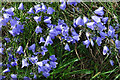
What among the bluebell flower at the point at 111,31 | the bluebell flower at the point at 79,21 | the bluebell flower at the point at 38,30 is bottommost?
the bluebell flower at the point at 111,31

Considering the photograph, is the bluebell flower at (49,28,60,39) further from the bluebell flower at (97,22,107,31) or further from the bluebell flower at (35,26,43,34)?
the bluebell flower at (97,22,107,31)

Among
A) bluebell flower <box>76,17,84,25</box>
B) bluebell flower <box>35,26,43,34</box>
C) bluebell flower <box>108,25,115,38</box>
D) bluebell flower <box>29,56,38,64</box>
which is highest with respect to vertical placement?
bluebell flower <box>35,26,43,34</box>

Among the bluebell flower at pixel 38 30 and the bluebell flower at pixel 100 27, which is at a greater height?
the bluebell flower at pixel 38 30

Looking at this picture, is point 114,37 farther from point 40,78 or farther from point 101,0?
point 40,78

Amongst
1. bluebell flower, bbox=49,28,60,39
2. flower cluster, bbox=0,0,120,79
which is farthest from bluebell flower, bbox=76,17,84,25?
bluebell flower, bbox=49,28,60,39

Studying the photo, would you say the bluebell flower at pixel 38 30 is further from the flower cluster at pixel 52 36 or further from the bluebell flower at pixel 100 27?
the bluebell flower at pixel 100 27

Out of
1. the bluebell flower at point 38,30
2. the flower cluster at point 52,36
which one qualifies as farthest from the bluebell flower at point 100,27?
the bluebell flower at point 38,30

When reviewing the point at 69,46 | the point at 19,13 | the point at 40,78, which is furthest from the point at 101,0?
the point at 40,78

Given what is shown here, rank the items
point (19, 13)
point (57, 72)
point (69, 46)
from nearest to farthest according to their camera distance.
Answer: point (57, 72) → point (69, 46) → point (19, 13)

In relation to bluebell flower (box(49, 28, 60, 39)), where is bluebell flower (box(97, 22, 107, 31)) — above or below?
below

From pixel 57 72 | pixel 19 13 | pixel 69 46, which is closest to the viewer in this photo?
pixel 57 72

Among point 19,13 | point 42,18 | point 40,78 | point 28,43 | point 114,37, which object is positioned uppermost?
point 19,13
